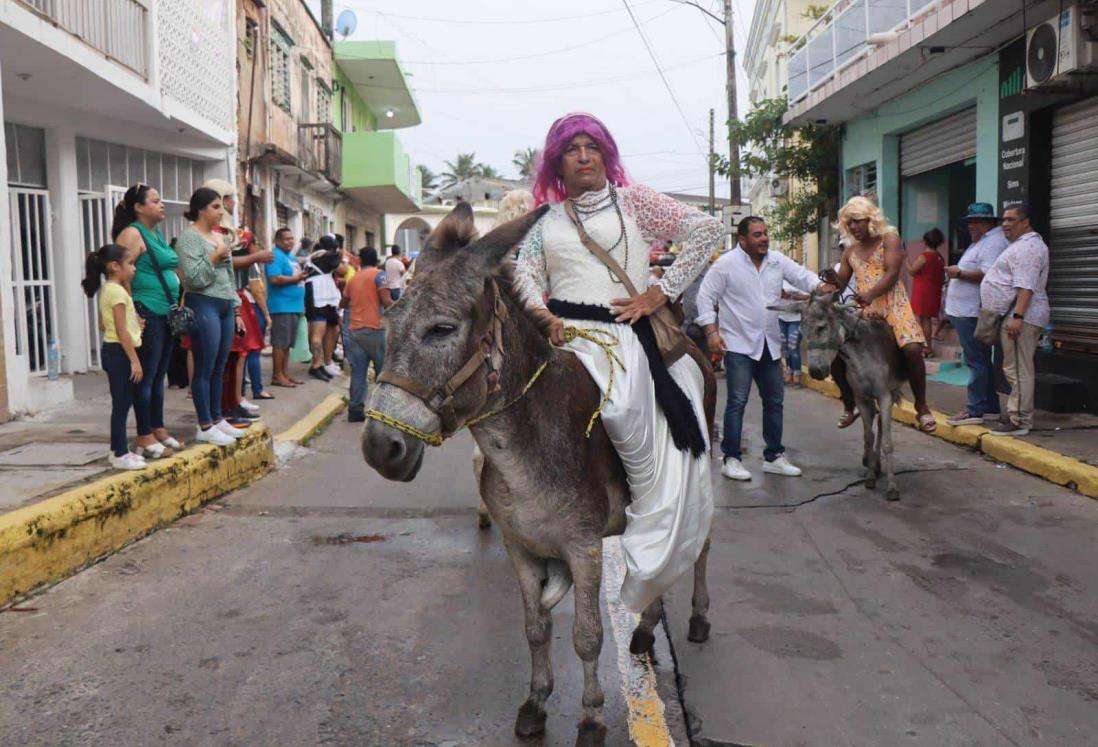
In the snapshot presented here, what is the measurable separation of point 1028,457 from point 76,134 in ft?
40.4

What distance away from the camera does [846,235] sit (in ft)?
24.8

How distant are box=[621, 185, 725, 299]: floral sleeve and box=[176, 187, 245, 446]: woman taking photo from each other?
173 inches

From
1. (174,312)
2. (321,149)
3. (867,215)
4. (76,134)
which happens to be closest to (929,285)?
(867,215)

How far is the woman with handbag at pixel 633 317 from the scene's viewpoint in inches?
129

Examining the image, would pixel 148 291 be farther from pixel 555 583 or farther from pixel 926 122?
pixel 926 122

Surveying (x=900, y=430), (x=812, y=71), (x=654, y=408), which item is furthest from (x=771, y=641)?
(x=812, y=71)

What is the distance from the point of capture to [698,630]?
13.8ft

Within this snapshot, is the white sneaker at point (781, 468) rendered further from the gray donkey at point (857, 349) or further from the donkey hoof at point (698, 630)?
the donkey hoof at point (698, 630)

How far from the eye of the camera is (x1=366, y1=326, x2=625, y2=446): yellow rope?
2.55m

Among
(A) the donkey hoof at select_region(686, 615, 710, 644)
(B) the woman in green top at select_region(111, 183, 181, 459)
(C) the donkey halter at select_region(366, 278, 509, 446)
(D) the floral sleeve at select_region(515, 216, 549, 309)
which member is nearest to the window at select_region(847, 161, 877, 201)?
(B) the woman in green top at select_region(111, 183, 181, 459)

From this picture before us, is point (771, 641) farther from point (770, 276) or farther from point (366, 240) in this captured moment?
point (366, 240)

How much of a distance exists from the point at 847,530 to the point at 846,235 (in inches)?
103

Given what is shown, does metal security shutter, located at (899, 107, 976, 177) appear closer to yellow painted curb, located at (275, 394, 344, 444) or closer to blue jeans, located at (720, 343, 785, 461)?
blue jeans, located at (720, 343, 785, 461)

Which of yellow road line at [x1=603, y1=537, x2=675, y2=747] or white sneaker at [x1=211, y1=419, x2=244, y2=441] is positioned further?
white sneaker at [x1=211, y1=419, x2=244, y2=441]
